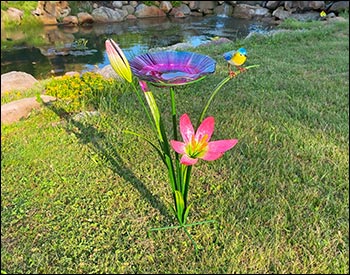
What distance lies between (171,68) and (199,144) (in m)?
0.30

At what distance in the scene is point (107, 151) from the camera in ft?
6.98

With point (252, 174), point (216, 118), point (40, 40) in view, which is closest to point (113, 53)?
point (252, 174)

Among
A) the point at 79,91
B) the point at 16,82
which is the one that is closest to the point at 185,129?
the point at 79,91

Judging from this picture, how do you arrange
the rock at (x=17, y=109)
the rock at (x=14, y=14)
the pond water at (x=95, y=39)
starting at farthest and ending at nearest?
Result: 1. the rock at (x=14, y=14)
2. the pond water at (x=95, y=39)
3. the rock at (x=17, y=109)

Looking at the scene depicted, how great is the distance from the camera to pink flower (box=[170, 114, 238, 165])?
4.06 ft

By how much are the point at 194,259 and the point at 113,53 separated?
0.86 metres

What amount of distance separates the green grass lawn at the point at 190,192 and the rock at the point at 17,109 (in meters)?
0.09

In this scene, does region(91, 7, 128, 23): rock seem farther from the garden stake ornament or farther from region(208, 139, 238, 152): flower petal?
region(208, 139, 238, 152): flower petal

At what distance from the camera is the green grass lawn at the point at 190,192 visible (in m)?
1.40

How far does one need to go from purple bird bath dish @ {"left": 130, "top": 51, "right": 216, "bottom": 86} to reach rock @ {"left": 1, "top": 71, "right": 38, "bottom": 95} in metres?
2.63

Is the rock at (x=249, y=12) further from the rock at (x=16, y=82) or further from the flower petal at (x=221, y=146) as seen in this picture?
the flower petal at (x=221, y=146)

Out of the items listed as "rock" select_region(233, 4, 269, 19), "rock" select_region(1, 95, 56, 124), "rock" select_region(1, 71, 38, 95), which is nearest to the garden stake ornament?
"rock" select_region(1, 95, 56, 124)

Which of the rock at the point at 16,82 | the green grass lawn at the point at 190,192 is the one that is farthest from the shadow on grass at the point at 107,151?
the rock at the point at 16,82

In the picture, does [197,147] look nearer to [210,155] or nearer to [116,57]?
[210,155]
